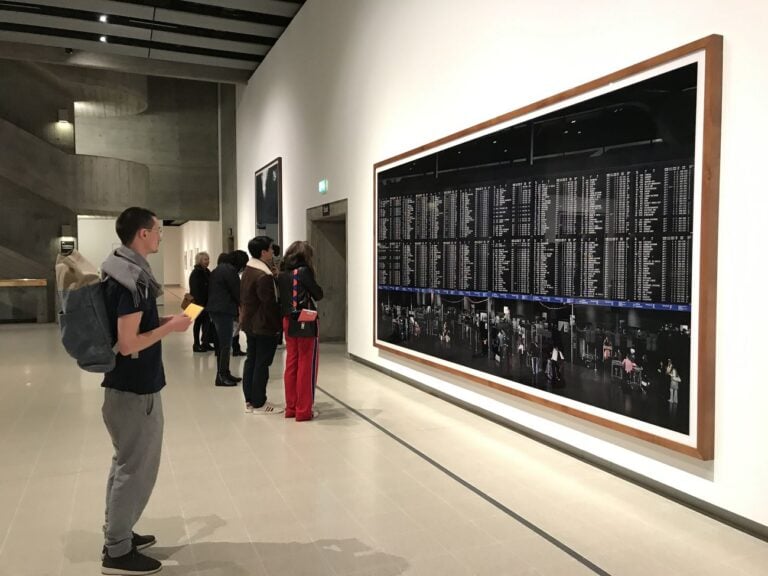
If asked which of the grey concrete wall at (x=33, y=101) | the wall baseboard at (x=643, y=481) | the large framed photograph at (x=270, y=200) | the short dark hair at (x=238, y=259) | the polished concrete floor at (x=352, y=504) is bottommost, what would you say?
the polished concrete floor at (x=352, y=504)

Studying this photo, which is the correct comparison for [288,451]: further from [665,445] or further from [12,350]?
[12,350]

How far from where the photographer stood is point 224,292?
630cm

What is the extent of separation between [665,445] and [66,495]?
11.2ft

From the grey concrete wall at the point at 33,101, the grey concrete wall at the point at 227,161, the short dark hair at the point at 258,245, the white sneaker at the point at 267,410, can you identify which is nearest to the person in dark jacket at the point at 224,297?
the short dark hair at the point at 258,245

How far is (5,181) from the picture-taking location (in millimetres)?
14172

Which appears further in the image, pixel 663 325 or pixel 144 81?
pixel 144 81

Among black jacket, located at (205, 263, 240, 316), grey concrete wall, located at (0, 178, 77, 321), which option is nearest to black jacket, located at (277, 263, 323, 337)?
black jacket, located at (205, 263, 240, 316)

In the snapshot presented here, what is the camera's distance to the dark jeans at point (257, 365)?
17.4ft

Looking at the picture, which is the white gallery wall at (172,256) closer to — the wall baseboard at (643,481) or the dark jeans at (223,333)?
the dark jeans at (223,333)

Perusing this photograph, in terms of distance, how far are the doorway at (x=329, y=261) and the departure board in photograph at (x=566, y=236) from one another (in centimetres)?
344

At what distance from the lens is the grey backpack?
7.70ft

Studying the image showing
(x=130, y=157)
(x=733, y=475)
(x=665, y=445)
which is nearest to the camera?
(x=733, y=475)

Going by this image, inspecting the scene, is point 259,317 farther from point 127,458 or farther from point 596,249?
point 596,249

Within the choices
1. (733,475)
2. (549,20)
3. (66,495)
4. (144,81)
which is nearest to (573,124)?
(549,20)
